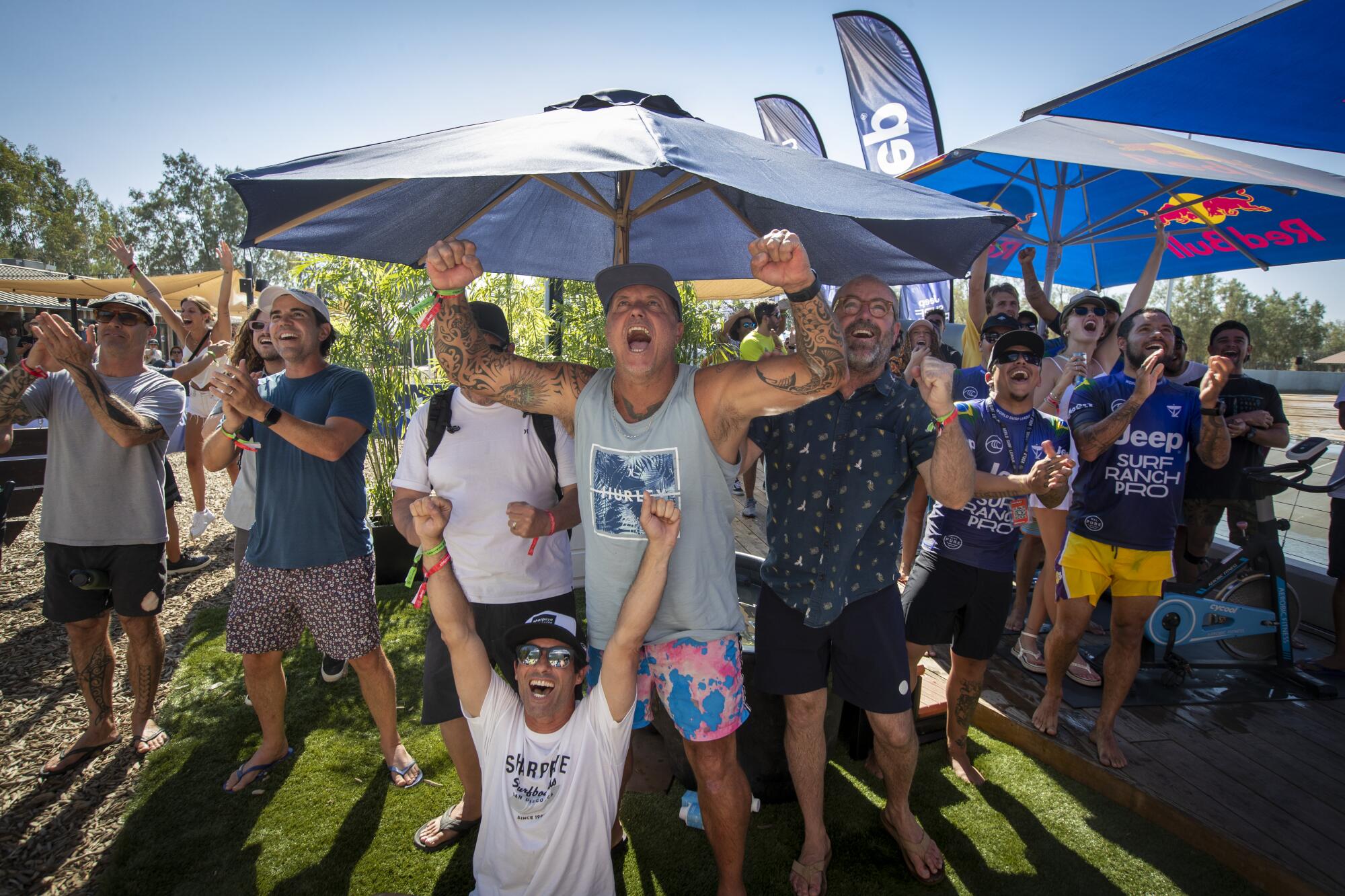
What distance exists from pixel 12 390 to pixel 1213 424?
559 cm

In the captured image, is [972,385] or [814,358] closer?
[814,358]

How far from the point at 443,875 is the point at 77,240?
5775 centimetres

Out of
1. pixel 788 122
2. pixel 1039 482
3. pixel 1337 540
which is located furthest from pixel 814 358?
pixel 788 122

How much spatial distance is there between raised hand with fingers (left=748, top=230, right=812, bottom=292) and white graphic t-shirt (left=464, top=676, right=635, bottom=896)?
1.38 meters

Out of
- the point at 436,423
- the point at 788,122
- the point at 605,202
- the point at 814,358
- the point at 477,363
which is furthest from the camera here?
the point at 788,122

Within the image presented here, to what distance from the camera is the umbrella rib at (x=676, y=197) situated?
2.56 m

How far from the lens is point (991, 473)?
122 inches

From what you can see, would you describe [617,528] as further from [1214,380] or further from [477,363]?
[1214,380]

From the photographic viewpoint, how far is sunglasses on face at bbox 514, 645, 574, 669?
2.12 metres

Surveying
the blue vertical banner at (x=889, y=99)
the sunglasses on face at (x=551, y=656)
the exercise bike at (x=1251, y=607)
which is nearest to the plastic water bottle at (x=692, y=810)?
the sunglasses on face at (x=551, y=656)

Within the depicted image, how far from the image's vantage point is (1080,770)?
3115mm

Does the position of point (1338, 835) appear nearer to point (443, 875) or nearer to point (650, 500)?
point (650, 500)

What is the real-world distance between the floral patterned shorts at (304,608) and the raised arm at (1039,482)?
2.74 meters

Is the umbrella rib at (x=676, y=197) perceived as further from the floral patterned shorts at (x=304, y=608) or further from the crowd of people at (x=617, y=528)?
the floral patterned shorts at (x=304, y=608)
